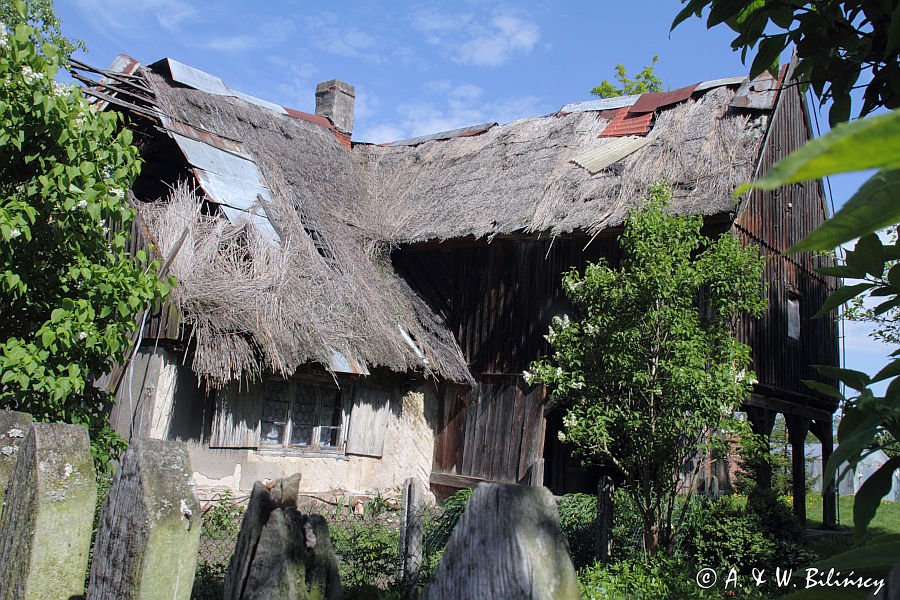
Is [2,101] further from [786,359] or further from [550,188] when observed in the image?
[786,359]

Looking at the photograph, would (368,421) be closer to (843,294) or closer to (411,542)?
(411,542)

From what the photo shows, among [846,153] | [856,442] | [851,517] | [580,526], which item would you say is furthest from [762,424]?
[846,153]

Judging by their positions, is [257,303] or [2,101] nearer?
[2,101]

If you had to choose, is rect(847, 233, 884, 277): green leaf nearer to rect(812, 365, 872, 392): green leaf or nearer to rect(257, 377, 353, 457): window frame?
rect(812, 365, 872, 392): green leaf

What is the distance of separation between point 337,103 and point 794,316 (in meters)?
10.4

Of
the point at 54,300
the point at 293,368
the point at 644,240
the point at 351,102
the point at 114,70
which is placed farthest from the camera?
the point at 351,102

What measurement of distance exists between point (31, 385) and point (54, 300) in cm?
50

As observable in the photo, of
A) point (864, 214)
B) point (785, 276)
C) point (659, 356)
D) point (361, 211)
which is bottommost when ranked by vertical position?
point (864, 214)

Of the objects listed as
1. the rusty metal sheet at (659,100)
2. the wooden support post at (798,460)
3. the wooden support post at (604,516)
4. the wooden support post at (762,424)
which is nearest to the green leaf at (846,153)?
the wooden support post at (604,516)

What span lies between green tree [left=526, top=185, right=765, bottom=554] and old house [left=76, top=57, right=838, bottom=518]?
2652 millimetres

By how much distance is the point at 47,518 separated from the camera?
7.58 ft

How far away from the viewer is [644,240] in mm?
7887

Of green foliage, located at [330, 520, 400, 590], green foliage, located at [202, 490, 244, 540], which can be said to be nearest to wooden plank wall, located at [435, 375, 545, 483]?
green foliage, located at [202, 490, 244, 540]

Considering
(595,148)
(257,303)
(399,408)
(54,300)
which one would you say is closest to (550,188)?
(595,148)
